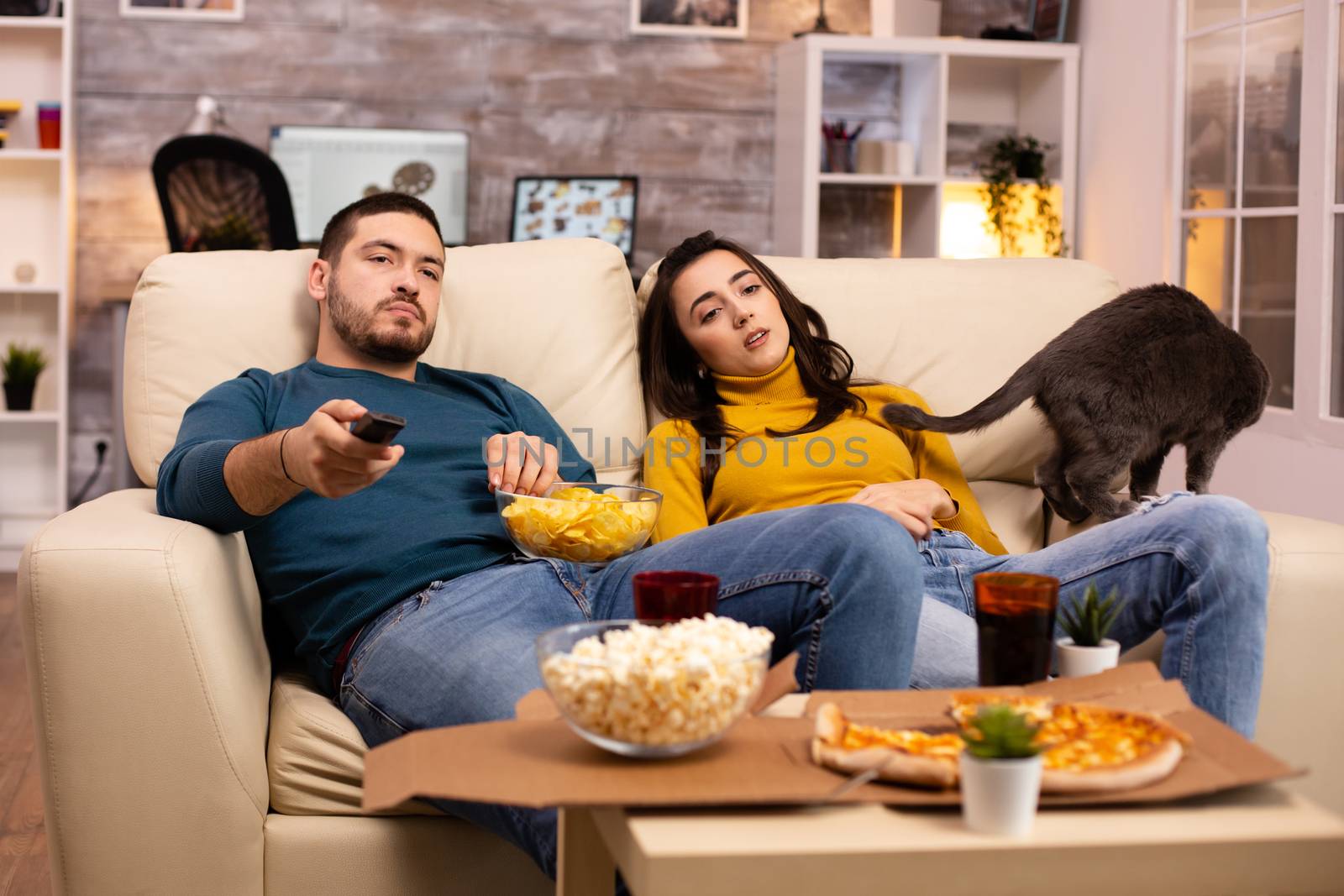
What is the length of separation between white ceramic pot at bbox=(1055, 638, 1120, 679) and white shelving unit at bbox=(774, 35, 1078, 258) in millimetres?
3179

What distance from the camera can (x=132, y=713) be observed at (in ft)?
4.47

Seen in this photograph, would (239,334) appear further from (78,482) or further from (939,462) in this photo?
(78,482)

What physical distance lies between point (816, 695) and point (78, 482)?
13.3 ft

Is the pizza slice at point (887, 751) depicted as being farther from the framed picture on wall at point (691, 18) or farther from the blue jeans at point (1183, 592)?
the framed picture on wall at point (691, 18)

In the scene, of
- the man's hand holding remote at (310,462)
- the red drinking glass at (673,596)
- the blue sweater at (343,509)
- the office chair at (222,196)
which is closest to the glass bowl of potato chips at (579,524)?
the blue sweater at (343,509)

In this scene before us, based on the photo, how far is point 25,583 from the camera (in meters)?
1.35

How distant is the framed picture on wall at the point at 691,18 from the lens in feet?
15.0

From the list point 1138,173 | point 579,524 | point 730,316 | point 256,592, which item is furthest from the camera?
point 1138,173

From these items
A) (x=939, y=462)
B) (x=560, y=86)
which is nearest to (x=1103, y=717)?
(x=939, y=462)

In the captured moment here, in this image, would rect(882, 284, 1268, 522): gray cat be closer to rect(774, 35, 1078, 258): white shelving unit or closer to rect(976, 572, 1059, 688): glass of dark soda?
rect(976, 572, 1059, 688): glass of dark soda

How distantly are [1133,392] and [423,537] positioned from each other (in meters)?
1.07

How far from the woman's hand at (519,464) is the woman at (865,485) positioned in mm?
204

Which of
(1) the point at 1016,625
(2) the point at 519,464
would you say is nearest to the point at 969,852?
(1) the point at 1016,625

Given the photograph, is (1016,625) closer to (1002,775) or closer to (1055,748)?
(1055,748)
